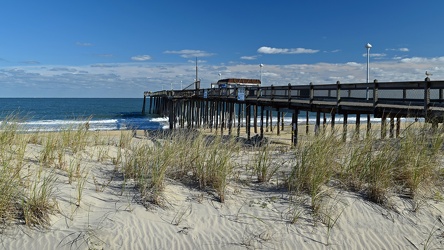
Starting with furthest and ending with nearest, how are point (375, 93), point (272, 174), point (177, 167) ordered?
point (375, 93) < point (177, 167) < point (272, 174)

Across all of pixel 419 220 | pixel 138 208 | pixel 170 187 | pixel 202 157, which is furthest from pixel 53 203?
pixel 419 220

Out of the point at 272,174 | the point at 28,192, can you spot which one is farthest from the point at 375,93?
the point at 28,192

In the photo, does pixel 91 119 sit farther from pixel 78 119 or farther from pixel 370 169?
pixel 370 169

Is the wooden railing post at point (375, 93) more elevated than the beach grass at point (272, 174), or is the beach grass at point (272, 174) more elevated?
the wooden railing post at point (375, 93)

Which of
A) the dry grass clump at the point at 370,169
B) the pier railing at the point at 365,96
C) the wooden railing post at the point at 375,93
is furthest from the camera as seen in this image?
the wooden railing post at the point at 375,93

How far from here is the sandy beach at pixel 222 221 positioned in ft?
11.7

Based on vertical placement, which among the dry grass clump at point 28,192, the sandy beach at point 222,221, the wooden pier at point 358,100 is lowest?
the sandy beach at point 222,221

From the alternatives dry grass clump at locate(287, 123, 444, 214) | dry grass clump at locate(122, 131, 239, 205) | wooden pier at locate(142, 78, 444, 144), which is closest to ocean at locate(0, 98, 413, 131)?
wooden pier at locate(142, 78, 444, 144)

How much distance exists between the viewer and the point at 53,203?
153 inches

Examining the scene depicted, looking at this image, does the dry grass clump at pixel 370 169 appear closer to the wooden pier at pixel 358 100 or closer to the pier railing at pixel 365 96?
the wooden pier at pixel 358 100

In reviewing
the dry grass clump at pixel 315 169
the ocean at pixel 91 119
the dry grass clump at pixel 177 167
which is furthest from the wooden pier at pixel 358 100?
the dry grass clump at pixel 177 167

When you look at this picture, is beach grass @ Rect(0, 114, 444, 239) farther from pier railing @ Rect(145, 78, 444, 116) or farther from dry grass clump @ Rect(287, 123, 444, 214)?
pier railing @ Rect(145, 78, 444, 116)

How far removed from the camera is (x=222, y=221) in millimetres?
3975

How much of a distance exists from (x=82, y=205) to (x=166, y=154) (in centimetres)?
136
